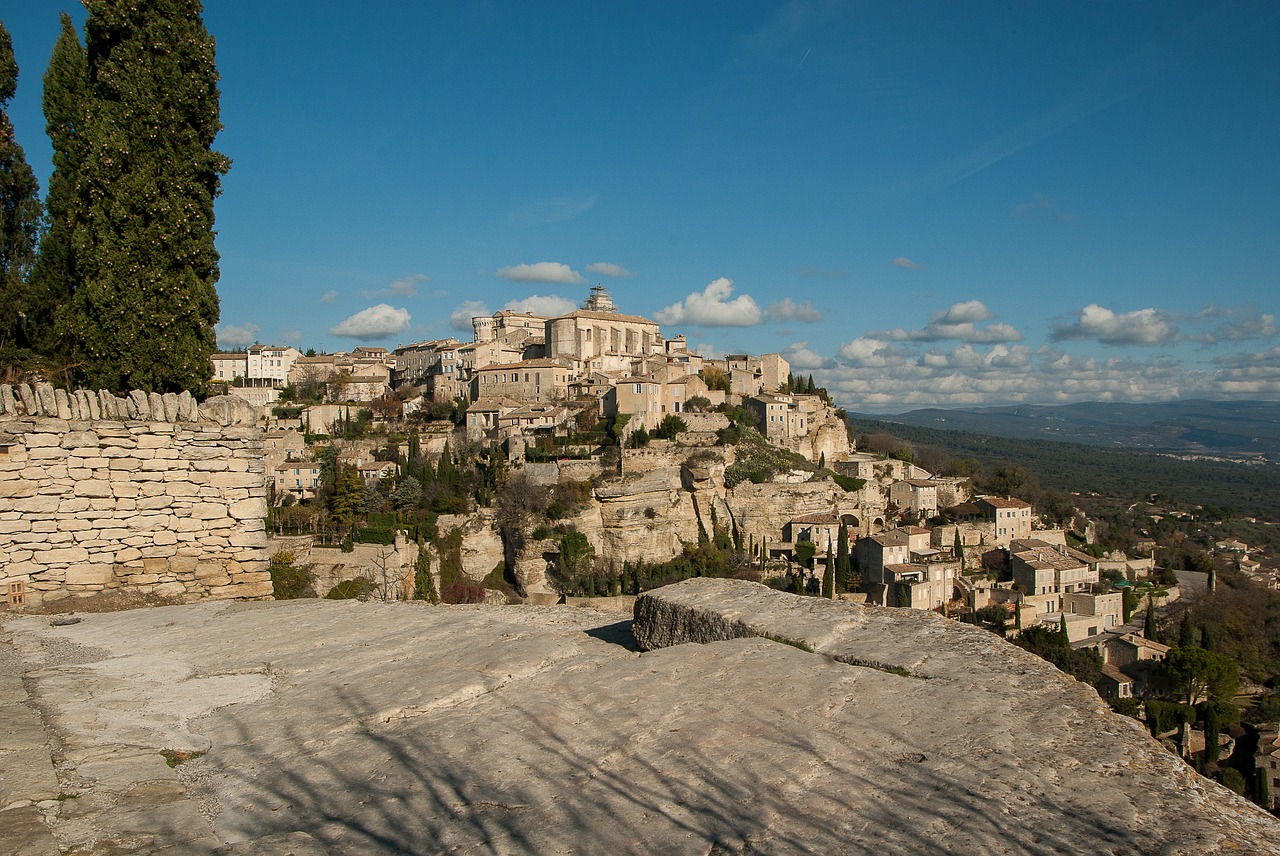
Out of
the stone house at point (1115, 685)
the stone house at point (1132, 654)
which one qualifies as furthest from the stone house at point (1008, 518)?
the stone house at point (1115, 685)

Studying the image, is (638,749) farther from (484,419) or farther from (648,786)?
(484,419)

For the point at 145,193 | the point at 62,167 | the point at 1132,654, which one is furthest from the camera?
the point at 1132,654

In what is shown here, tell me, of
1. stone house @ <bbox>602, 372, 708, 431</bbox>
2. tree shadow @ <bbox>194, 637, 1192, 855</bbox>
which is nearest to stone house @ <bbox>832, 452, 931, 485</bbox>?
stone house @ <bbox>602, 372, 708, 431</bbox>

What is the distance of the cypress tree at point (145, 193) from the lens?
8.41 meters

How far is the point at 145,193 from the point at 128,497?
3.57m

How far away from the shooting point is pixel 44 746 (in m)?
3.36

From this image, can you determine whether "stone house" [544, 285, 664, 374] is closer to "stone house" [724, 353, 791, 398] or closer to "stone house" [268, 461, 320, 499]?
"stone house" [724, 353, 791, 398]

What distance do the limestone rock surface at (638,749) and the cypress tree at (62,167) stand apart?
635 cm

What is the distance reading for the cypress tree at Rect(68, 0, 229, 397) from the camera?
8406mm

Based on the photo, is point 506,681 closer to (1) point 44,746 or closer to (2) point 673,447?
(1) point 44,746

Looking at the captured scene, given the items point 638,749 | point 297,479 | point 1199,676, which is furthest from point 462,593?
point 638,749

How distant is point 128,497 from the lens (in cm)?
713

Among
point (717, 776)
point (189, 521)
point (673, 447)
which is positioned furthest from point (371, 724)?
point (673, 447)

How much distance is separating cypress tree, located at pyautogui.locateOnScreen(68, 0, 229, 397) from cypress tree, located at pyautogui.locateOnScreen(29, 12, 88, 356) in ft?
1.01
